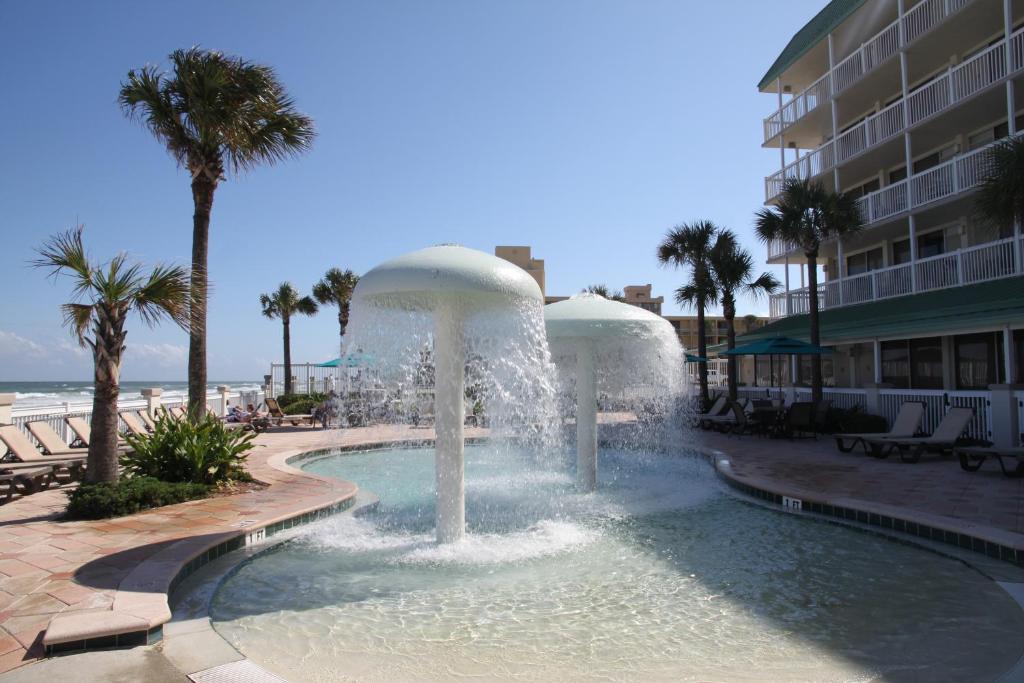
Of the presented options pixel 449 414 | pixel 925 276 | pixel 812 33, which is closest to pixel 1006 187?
pixel 449 414

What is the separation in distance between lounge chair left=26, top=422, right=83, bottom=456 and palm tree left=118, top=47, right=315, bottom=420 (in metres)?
2.30

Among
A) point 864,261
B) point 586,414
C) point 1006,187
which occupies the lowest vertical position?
point 586,414

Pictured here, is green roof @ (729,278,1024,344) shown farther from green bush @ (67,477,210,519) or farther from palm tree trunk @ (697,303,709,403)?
green bush @ (67,477,210,519)

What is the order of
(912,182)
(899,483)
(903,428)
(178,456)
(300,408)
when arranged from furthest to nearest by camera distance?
(300,408), (912,182), (903,428), (899,483), (178,456)

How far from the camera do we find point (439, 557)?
6.08m

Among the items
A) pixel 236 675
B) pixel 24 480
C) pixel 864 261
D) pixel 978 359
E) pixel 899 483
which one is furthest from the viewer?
pixel 864 261

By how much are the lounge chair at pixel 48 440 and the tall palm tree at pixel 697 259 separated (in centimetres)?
1990

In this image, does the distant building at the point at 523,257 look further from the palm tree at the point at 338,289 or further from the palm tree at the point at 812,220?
the palm tree at the point at 812,220

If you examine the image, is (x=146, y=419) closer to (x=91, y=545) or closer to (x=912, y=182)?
(x=91, y=545)

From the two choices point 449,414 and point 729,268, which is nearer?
point 449,414

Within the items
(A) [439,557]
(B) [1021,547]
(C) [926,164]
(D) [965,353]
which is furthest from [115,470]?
(C) [926,164]

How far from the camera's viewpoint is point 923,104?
1867 centimetres

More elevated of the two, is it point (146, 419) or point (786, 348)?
point (786, 348)

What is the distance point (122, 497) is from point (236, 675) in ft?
16.4
